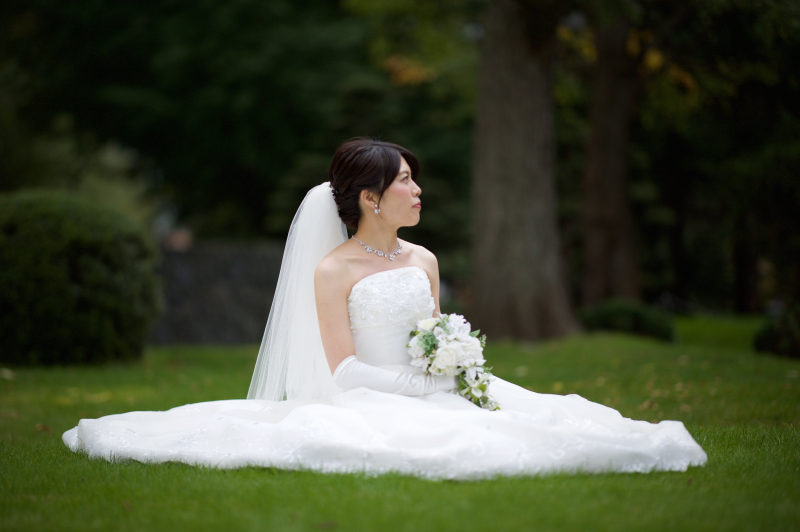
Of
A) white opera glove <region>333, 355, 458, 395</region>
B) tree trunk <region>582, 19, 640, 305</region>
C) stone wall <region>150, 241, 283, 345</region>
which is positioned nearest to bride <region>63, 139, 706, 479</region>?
white opera glove <region>333, 355, 458, 395</region>

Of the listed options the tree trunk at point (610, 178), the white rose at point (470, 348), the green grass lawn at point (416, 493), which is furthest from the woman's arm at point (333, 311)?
the tree trunk at point (610, 178)

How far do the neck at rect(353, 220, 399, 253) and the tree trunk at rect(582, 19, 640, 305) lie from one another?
37.2ft

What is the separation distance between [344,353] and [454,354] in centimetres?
66

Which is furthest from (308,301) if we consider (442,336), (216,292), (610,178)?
(610,178)

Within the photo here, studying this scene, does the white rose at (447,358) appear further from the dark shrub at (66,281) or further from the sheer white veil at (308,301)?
the dark shrub at (66,281)

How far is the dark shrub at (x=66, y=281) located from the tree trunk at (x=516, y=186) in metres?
5.26

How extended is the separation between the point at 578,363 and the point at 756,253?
4.18 m

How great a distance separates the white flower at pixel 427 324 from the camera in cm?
410

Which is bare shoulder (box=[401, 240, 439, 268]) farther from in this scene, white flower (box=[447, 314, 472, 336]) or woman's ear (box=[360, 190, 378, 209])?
white flower (box=[447, 314, 472, 336])

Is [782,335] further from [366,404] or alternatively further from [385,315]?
[366,404]

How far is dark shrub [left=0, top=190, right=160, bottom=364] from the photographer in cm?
883

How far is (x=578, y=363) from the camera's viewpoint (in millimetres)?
9008

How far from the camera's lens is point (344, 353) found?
4172mm

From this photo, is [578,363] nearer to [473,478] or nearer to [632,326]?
Result: [632,326]
